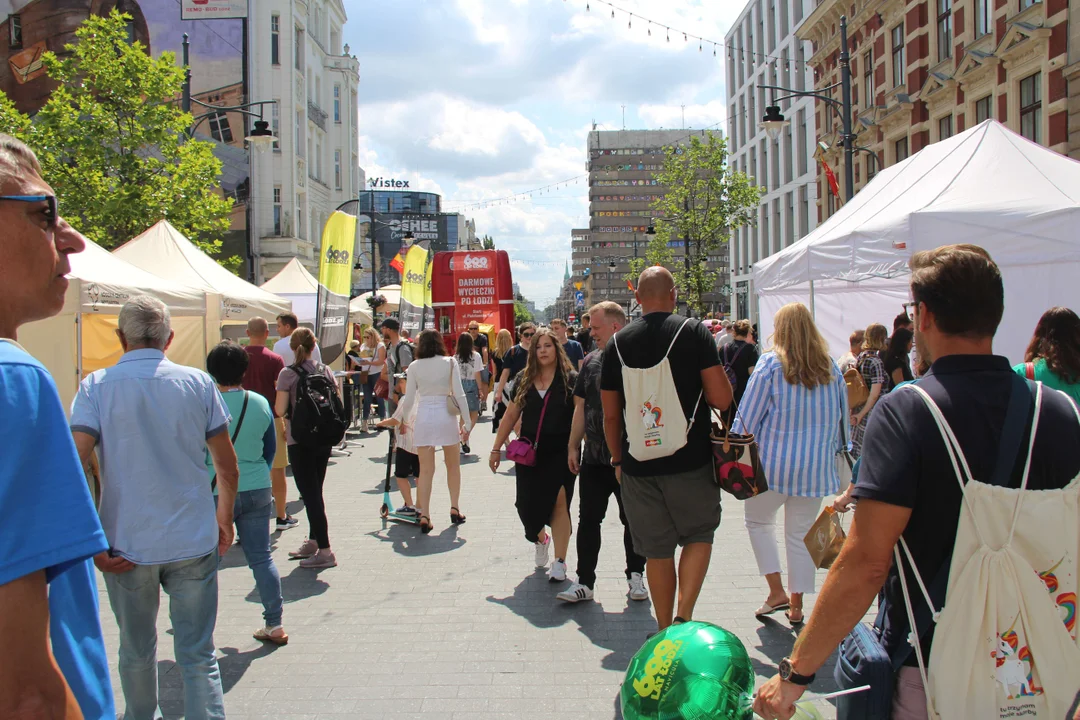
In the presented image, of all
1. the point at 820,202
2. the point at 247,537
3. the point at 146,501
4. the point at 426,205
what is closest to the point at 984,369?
the point at 146,501

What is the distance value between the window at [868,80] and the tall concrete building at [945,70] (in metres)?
0.04

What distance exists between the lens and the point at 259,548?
4.89m

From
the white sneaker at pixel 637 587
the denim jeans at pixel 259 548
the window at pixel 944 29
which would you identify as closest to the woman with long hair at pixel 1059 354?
the white sneaker at pixel 637 587

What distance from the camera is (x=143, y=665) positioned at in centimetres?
347

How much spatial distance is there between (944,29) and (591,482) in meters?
23.5

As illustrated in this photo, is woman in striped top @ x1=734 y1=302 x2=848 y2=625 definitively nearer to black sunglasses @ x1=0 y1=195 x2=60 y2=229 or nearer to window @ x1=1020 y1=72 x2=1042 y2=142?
black sunglasses @ x1=0 y1=195 x2=60 y2=229

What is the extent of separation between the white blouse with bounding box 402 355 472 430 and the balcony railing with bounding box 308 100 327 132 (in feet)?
134

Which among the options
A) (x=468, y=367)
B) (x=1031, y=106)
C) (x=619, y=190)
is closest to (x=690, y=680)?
(x=468, y=367)

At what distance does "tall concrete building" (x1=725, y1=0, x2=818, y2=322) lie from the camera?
4178cm

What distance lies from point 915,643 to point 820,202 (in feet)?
113

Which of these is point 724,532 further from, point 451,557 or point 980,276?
point 980,276

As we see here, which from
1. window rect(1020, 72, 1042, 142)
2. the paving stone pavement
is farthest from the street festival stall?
window rect(1020, 72, 1042, 142)

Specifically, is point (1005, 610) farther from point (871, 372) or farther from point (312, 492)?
point (871, 372)

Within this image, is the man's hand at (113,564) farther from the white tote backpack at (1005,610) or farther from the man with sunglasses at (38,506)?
the white tote backpack at (1005,610)
